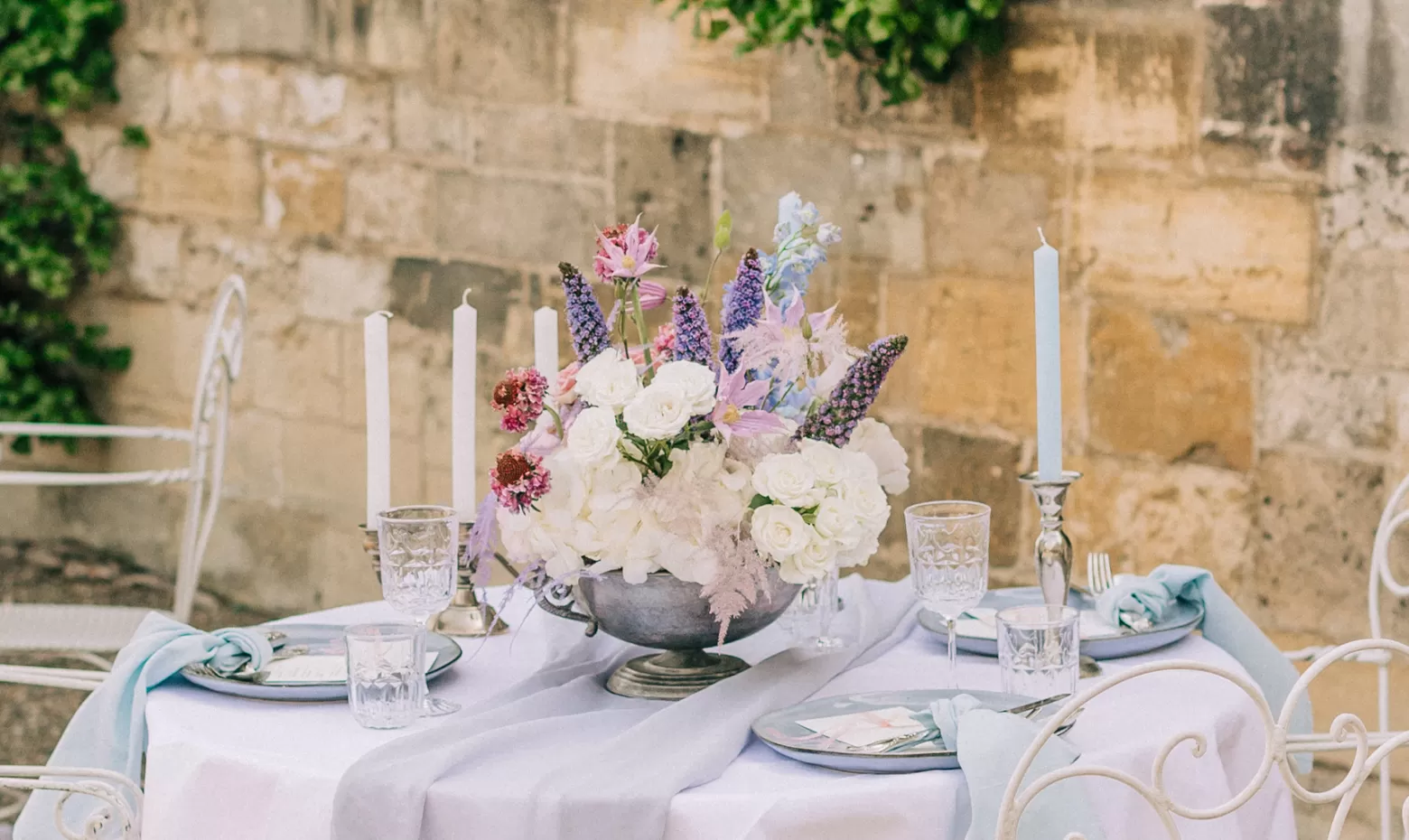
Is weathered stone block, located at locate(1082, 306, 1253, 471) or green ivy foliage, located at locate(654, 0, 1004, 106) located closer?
weathered stone block, located at locate(1082, 306, 1253, 471)

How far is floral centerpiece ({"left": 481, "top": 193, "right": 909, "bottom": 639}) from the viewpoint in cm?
165

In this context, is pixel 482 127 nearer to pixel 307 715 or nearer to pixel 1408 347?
pixel 1408 347

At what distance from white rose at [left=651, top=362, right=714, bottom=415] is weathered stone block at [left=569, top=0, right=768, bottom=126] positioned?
2.09 meters

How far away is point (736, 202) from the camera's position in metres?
3.69

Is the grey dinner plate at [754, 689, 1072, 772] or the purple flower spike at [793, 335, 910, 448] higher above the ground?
the purple flower spike at [793, 335, 910, 448]

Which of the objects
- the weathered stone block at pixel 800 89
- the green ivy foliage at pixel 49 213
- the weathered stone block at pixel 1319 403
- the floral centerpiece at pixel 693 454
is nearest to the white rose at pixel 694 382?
the floral centerpiece at pixel 693 454

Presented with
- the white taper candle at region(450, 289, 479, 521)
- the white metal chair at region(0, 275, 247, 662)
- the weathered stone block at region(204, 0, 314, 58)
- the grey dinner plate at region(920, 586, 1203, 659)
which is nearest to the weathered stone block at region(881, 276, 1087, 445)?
the grey dinner plate at region(920, 586, 1203, 659)

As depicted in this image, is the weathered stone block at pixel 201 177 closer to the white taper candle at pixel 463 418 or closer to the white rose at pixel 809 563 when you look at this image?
the white taper candle at pixel 463 418

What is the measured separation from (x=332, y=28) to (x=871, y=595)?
2.79 metres

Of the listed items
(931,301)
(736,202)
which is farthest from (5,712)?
(931,301)

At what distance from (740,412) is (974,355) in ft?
5.90

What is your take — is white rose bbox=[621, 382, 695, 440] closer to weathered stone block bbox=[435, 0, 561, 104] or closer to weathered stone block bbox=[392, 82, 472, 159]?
weathered stone block bbox=[435, 0, 561, 104]

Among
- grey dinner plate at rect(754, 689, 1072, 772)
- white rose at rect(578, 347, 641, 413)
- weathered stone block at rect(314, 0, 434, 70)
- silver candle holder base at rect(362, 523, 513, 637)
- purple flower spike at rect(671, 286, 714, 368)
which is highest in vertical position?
weathered stone block at rect(314, 0, 434, 70)

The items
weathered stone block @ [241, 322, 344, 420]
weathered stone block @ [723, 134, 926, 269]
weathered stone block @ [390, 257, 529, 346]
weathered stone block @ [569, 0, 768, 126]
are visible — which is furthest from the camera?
weathered stone block @ [241, 322, 344, 420]
